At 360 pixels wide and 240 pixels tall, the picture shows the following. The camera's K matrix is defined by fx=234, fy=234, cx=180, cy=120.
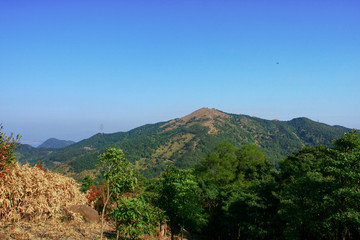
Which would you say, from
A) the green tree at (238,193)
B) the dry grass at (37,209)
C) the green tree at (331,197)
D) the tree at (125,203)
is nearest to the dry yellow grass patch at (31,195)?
the dry grass at (37,209)

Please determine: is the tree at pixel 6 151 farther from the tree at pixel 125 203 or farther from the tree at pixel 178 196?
the tree at pixel 178 196

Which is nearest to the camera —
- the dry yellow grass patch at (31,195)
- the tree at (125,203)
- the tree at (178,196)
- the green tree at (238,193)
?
the tree at (125,203)

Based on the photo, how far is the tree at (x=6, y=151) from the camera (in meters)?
12.5

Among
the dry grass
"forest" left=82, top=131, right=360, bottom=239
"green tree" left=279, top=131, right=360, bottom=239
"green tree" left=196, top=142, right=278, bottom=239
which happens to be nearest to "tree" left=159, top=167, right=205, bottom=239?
"forest" left=82, top=131, right=360, bottom=239

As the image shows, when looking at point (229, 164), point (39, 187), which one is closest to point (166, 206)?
point (39, 187)

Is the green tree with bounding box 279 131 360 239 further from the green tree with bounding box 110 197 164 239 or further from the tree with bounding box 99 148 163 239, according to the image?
the green tree with bounding box 110 197 164 239

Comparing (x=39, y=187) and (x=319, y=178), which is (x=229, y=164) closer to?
(x=319, y=178)

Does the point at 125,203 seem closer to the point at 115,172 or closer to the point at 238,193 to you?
the point at 115,172

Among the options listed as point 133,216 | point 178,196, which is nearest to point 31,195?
point 133,216

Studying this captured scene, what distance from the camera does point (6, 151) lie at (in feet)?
41.5

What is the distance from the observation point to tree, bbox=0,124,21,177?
12.5 m

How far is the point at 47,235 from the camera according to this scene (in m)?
12.2

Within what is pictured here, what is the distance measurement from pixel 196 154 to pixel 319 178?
174892 millimetres

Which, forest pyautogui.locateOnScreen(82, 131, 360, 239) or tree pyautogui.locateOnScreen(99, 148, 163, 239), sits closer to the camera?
tree pyautogui.locateOnScreen(99, 148, 163, 239)
